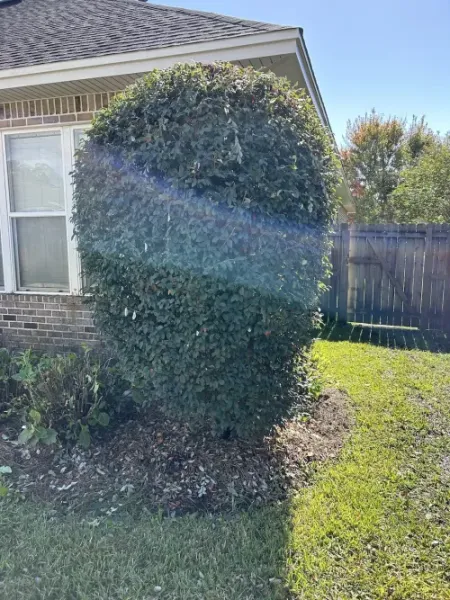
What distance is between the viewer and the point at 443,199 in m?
13.5

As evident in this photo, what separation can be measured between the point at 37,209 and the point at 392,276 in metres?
5.74

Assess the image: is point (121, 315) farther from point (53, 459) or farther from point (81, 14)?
point (81, 14)

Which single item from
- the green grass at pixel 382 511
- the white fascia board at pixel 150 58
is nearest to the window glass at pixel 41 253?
the white fascia board at pixel 150 58

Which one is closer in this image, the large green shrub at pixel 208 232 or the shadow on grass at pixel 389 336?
the large green shrub at pixel 208 232

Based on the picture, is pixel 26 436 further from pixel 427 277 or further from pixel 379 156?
pixel 379 156

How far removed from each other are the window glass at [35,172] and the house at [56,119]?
11 mm

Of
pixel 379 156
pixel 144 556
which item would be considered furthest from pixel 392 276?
pixel 379 156

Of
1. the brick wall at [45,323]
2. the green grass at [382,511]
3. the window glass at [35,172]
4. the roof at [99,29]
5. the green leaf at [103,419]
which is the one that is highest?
the roof at [99,29]

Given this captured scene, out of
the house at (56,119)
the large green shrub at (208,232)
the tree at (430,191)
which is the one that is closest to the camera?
the large green shrub at (208,232)

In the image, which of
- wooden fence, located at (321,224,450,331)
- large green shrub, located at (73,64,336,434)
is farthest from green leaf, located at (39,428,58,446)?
wooden fence, located at (321,224,450,331)

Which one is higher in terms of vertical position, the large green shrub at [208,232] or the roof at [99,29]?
the roof at [99,29]

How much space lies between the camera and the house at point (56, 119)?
4102 mm

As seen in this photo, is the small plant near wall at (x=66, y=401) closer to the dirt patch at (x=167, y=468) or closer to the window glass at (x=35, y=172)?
the dirt patch at (x=167, y=468)

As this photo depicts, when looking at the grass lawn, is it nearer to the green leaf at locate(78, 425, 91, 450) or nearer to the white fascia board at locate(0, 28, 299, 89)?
the green leaf at locate(78, 425, 91, 450)
